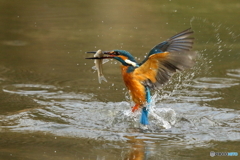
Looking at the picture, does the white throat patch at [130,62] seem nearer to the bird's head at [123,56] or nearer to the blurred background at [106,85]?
the bird's head at [123,56]

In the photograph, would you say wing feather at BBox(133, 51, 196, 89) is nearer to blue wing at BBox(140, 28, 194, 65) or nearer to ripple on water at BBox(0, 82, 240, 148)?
blue wing at BBox(140, 28, 194, 65)

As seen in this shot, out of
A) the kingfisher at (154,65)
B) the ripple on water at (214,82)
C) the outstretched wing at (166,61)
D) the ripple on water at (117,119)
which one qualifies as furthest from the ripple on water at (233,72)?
the outstretched wing at (166,61)

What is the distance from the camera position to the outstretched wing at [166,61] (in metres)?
4.84

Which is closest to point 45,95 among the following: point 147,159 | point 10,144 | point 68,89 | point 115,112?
point 68,89

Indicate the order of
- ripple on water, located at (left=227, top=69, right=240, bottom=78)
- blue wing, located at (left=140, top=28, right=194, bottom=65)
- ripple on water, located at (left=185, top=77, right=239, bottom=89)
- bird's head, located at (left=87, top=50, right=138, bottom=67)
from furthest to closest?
1. ripple on water, located at (left=227, top=69, right=240, bottom=78)
2. ripple on water, located at (left=185, top=77, right=239, bottom=89)
3. bird's head, located at (left=87, top=50, right=138, bottom=67)
4. blue wing, located at (left=140, top=28, right=194, bottom=65)

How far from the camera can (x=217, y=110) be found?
5617mm

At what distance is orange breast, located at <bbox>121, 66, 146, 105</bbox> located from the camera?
207 inches

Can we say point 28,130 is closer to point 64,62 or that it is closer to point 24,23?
point 64,62

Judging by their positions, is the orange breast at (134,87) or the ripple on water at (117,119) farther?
the orange breast at (134,87)

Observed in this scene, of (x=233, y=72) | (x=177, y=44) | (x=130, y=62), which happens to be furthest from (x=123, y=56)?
(x=233, y=72)

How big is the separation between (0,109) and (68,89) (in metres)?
1.10

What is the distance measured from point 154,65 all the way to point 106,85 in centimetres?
173

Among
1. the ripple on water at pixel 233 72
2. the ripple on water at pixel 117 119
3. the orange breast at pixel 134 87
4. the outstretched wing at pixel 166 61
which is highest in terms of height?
the ripple on water at pixel 233 72

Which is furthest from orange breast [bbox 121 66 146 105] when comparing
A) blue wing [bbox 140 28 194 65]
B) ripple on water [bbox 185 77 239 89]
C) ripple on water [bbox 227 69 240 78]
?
ripple on water [bbox 227 69 240 78]
